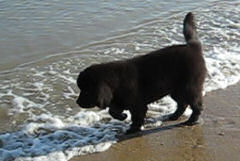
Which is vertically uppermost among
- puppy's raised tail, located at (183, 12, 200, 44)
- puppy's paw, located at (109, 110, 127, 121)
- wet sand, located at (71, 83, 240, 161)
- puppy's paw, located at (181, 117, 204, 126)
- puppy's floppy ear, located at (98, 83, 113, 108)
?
puppy's raised tail, located at (183, 12, 200, 44)

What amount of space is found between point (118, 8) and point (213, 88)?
445 centimetres

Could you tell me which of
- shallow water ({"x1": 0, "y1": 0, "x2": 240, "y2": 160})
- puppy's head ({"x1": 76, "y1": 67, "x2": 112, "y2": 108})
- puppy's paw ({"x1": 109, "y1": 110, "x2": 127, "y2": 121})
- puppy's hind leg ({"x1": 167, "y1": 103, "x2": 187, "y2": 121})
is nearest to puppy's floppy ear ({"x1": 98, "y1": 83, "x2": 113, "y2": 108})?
puppy's head ({"x1": 76, "y1": 67, "x2": 112, "y2": 108})

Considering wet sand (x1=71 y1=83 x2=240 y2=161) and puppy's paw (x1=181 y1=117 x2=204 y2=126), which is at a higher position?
puppy's paw (x1=181 y1=117 x2=204 y2=126)

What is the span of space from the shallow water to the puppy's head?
55 centimetres

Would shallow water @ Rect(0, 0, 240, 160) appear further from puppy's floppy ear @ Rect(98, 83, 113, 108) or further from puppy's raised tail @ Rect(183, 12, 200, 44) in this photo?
puppy's raised tail @ Rect(183, 12, 200, 44)

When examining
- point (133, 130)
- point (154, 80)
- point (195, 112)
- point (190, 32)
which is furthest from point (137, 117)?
point (190, 32)

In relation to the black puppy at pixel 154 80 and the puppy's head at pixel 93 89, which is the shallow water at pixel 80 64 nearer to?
the black puppy at pixel 154 80

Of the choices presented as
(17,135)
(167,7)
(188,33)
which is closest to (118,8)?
(167,7)

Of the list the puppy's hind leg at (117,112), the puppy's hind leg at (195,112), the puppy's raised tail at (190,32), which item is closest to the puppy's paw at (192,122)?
the puppy's hind leg at (195,112)

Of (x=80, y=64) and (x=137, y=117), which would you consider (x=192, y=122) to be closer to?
(x=137, y=117)

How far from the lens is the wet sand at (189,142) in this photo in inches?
199

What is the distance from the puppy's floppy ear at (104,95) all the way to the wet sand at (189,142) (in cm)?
54

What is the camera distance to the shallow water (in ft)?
18.1

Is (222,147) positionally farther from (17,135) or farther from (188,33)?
(17,135)
